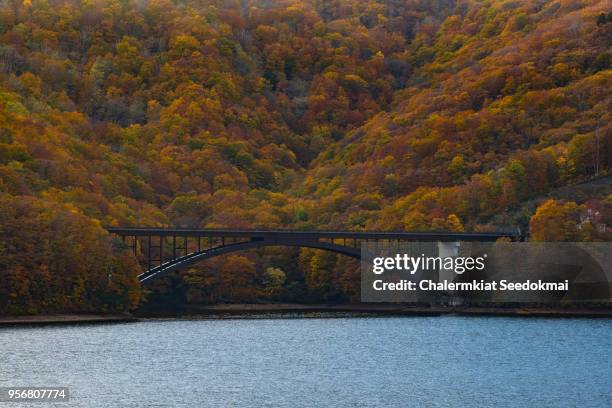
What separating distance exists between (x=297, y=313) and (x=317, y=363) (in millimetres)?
49022

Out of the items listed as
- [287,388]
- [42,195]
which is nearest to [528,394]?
[287,388]

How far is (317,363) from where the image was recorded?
312 ft

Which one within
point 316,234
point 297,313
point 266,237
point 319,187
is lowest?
point 297,313

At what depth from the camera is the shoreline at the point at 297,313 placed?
398ft

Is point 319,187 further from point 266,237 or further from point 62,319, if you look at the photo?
point 62,319

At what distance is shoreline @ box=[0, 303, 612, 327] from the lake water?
3701mm

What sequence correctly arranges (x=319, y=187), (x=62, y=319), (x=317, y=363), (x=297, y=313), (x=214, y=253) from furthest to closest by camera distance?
(x=319, y=187) → (x=297, y=313) → (x=214, y=253) → (x=62, y=319) → (x=317, y=363)

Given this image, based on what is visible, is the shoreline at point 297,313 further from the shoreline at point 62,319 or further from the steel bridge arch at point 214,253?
the steel bridge arch at point 214,253

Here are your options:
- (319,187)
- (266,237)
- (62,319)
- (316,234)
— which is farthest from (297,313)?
(319,187)

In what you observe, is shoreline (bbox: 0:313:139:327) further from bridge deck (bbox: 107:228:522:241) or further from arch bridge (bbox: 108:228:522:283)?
bridge deck (bbox: 107:228:522:241)

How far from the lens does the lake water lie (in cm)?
8012

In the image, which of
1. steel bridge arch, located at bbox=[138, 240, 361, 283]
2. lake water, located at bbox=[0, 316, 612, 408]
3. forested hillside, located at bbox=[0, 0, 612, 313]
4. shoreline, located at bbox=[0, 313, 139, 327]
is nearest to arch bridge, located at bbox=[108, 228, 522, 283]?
steel bridge arch, located at bbox=[138, 240, 361, 283]

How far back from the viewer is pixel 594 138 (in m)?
163

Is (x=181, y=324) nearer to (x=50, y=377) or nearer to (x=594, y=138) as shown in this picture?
(x=50, y=377)
